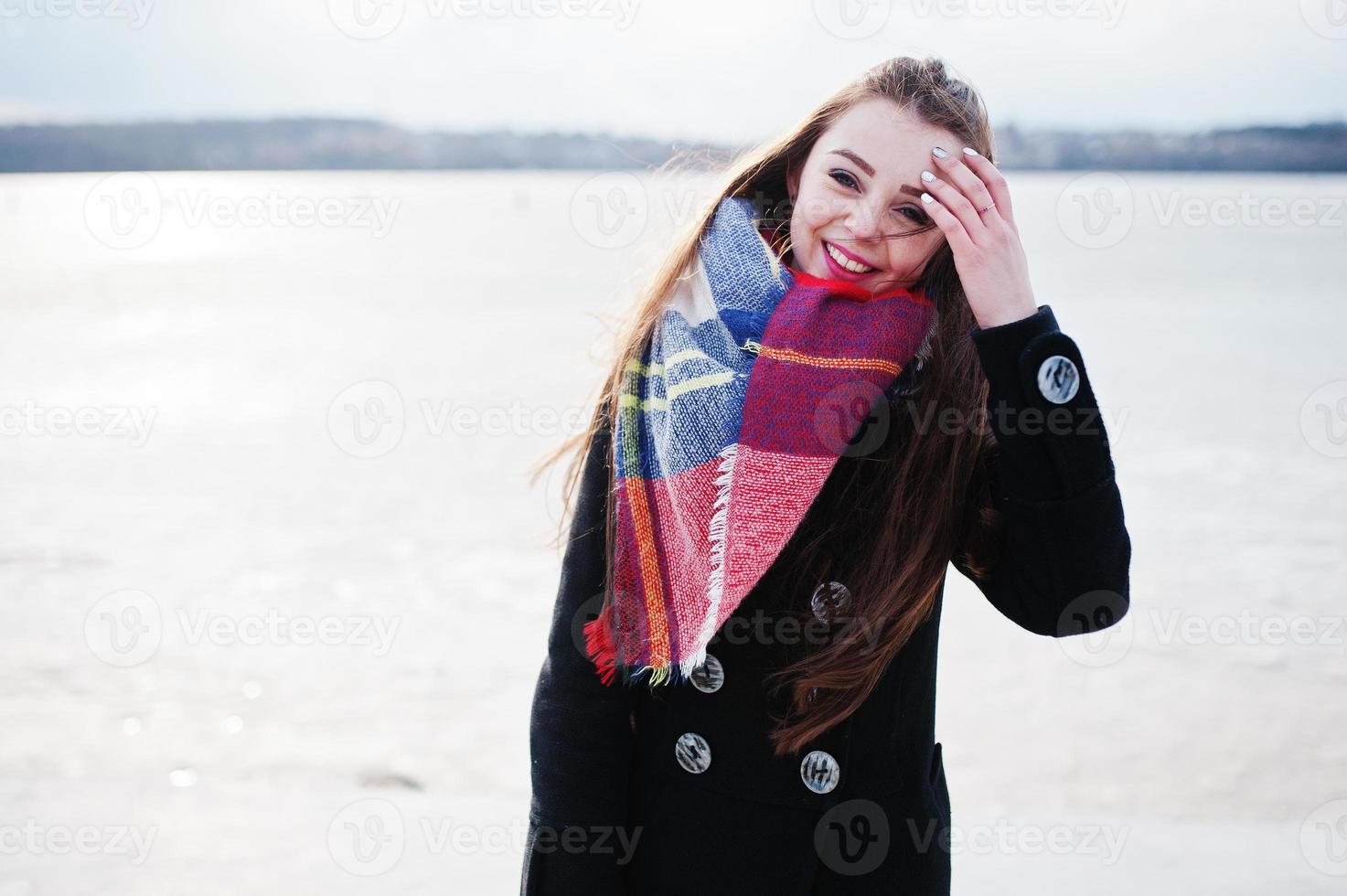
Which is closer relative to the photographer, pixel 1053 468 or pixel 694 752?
pixel 1053 468

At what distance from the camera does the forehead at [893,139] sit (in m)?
1.53

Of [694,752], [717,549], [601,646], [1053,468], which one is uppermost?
[1053,468]

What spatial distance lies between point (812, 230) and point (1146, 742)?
3.44 meters

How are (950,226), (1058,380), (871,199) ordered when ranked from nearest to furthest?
(1058,380), (950,226), (871,199)

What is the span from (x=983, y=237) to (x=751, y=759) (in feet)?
2.68

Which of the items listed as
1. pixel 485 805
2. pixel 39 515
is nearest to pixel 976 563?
pixel 485 805

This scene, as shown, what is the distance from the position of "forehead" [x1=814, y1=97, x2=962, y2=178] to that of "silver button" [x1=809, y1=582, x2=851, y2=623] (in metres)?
0.61

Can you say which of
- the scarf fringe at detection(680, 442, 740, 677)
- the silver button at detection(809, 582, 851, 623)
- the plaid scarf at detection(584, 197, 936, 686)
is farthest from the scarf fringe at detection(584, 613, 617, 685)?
the silver button at detection(809, 582, 851, 623)

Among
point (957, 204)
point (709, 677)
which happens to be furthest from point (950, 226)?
point (709, 677)

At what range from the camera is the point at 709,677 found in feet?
5.05

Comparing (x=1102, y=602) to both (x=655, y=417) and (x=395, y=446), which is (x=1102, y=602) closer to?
(x=655, y=417)

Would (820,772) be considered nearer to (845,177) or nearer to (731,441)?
(731,441)

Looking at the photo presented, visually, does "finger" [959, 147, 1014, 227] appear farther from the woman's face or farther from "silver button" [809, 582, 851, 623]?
"silver button" [809, 582, 851, 623]

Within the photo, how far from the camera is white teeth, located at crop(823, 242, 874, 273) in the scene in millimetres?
1582
